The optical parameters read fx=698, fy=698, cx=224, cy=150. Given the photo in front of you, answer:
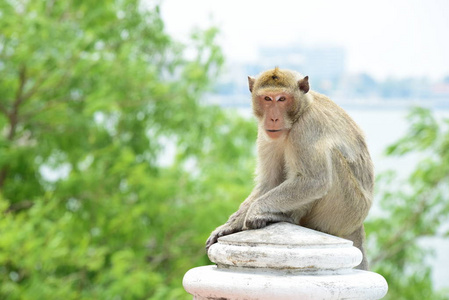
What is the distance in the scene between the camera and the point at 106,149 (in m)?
10.9

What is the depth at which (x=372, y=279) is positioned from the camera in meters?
2.82

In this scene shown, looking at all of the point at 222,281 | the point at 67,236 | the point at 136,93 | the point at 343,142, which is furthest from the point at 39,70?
the point at 222,281

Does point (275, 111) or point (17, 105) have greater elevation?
point (17, 105)

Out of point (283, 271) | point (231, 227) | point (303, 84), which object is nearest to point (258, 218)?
point (231, 227)

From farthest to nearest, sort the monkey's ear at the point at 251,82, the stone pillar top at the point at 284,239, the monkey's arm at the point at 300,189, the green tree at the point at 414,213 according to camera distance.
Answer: the green tree at the point at 414,213, the monkey's ear at the point at 251,82, the monkey's arm at the point at 300,189, the stone pillar top at the point at 284,239

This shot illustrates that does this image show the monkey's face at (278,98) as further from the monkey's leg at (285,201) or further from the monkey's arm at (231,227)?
the monkey's arm at (231,227)

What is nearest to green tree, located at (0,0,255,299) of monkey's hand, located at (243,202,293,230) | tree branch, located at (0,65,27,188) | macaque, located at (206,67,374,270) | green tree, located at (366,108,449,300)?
tree branch, located at (0,65,27,188)

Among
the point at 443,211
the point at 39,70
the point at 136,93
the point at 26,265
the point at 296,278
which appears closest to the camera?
the point at 296,278

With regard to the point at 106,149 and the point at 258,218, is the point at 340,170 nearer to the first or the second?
the point at 258,218

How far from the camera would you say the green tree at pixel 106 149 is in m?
9.66

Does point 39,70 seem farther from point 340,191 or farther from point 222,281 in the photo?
point 222,281

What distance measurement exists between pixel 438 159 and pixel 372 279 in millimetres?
10202

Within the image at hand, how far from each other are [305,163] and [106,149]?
7.58 metres

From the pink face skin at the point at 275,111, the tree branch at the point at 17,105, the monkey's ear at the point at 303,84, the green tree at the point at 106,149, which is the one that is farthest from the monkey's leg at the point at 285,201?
the tree branch at the point at 17,105
